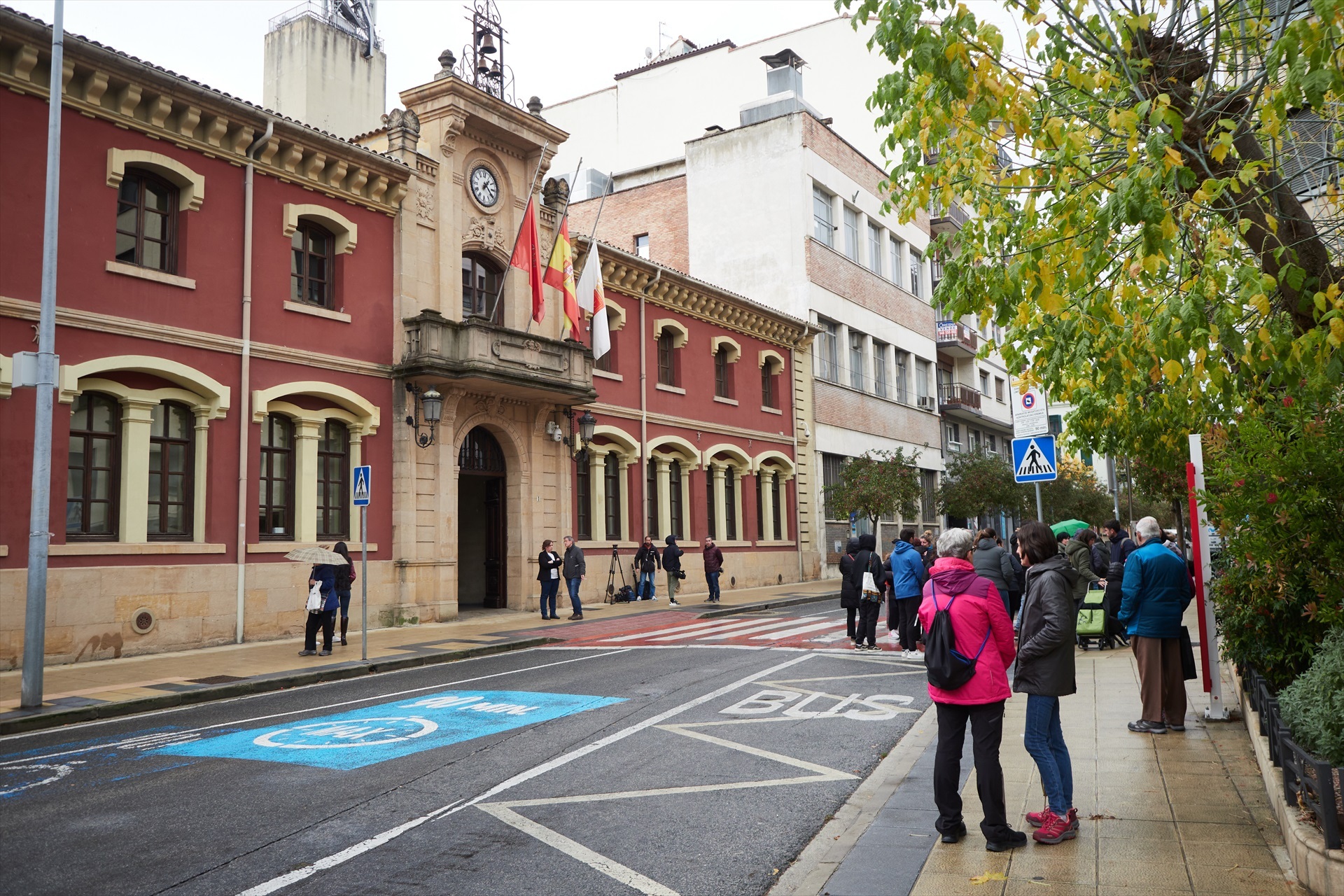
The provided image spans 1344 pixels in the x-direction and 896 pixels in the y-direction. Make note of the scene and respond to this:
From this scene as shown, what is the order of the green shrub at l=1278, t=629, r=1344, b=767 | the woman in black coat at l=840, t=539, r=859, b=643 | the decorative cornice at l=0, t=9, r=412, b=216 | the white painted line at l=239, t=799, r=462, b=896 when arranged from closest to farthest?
the green shrub at l=1278, t=629, r=1344, b=767, the white painted line at l=239, t=799, r=462, b=896, the decorative cornice at l=0, t=9, r=412, b=216, the woman in black coat at l=840, t=539, r=859, b=643

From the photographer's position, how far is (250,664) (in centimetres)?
1406

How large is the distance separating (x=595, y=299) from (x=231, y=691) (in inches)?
523

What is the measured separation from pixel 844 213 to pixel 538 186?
61.2 feet

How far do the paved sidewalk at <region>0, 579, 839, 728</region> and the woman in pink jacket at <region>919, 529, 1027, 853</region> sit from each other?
9.19 m

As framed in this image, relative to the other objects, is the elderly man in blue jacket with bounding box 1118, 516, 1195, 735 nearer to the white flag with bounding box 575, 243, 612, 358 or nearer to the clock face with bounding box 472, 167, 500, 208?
the white flag with bounding box 575, 243, 612, 358

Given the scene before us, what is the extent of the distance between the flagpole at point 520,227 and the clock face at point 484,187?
0.74 meters

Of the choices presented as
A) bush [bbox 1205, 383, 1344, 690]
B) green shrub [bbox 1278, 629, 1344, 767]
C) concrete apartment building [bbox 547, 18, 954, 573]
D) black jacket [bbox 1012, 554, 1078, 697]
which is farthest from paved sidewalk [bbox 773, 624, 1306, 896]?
concrete apartment building [bbox 547, 18, 954, 573]

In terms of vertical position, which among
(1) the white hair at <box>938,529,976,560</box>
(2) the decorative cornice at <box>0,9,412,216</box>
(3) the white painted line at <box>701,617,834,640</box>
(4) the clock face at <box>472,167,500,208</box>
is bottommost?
(3) the white painted line at <box>701,617,834,640</box>

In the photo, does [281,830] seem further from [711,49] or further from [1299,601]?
[711,49]

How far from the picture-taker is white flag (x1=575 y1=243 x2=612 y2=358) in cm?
2308

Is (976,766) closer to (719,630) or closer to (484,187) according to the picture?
(719,630)

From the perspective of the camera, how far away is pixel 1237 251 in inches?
286

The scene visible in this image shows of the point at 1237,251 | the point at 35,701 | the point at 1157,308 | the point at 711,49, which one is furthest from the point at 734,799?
the point at 711,49

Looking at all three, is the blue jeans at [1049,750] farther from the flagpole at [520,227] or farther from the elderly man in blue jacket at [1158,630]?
the flagpole at [520,227]
